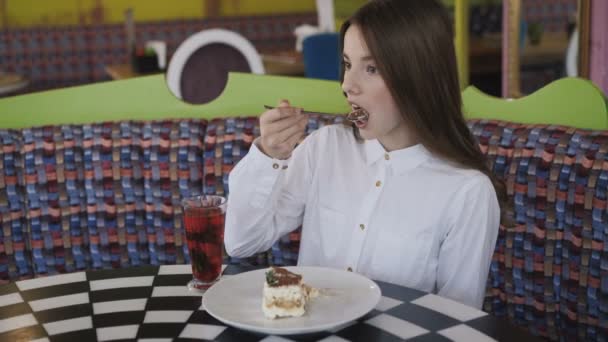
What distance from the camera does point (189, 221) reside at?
1484 mm

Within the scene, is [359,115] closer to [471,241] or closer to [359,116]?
[359,116]

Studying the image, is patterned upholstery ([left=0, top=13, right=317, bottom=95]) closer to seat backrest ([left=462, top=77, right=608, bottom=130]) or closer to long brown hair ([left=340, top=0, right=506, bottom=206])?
seat backrest ([left=462, top=77, right=608, bottom=130])

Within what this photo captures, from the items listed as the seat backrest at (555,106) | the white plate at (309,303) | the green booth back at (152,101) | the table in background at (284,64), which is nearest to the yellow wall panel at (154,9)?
the table in background at (284,64)

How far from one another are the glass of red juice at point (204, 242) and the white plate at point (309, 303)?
0.03 meters

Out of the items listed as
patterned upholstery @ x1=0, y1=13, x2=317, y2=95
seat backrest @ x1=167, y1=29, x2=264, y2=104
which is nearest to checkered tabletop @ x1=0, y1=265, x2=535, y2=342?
seat backrest @ x1=167, y1=29, x2=264, y2=104

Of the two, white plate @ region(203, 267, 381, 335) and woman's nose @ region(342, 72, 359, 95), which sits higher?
woman's nose @ region(342, 72, 359, 95)

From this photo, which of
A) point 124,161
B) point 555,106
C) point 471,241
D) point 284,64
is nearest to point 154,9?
point 284,64

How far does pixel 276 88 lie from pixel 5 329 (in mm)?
1310

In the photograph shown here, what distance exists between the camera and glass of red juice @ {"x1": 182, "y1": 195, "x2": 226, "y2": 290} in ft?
4.82

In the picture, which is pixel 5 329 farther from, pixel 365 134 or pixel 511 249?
pixel 511 249

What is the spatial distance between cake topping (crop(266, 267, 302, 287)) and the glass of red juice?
0.18m

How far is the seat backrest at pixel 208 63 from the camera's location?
4.01 metres

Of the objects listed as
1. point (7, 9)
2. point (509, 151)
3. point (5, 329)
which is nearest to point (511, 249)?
point (509, 151)

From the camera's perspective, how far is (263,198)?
1.68 meters
